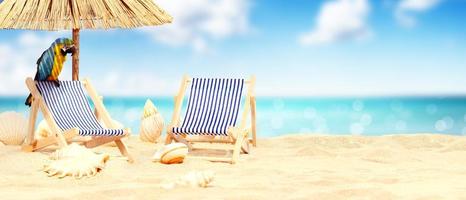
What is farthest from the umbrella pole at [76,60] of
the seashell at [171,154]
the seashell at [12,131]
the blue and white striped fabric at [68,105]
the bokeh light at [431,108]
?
the bokeh light at [431,108]

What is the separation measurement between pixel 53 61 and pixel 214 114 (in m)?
1.75

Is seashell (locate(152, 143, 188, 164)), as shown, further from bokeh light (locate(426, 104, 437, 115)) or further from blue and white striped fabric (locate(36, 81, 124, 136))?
bokeh light (locate(426, 104, 437, 115))

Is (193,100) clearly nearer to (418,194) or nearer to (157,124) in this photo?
(157,124)

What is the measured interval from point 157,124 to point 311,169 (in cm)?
337

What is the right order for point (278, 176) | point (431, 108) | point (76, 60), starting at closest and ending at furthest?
point (278, 176) < point (76, 60) < point (431, 108)

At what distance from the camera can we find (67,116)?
6.54 metres

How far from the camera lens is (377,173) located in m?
5.68

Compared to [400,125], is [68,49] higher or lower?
higher

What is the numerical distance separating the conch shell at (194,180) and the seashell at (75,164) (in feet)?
2.70

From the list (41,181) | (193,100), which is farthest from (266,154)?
(41,181)

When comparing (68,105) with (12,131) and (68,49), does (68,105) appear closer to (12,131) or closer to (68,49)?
(68,49)

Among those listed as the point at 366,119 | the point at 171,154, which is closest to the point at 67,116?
the point at 171,154

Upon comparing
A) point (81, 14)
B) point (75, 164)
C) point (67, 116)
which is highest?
point (81, 14)

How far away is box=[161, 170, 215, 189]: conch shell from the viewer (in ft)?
14.8
